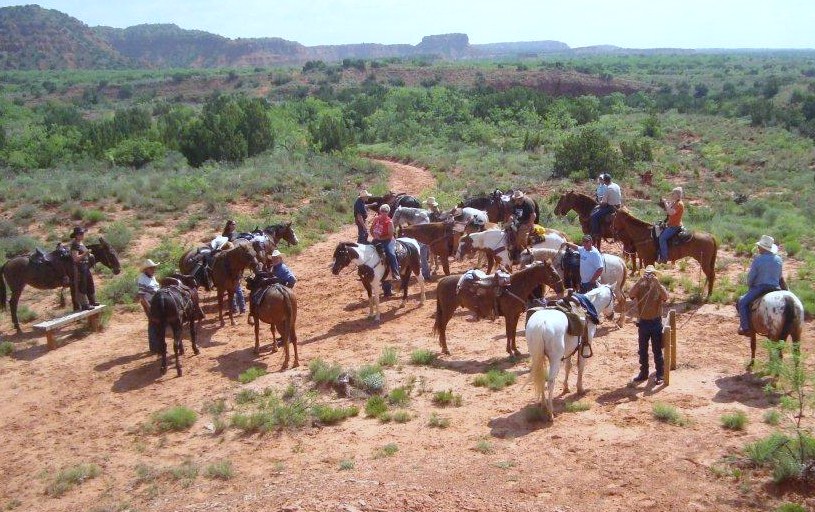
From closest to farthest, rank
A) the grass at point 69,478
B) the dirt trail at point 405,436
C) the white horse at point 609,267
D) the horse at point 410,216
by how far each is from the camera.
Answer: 1. the dirt trail at point 405,436
2. the grass at point 69,478
3. the white horse at point 609,267
4. the horse at point 410,216

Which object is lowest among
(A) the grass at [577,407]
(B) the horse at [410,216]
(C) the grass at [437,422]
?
(C) the grass at [437,422]

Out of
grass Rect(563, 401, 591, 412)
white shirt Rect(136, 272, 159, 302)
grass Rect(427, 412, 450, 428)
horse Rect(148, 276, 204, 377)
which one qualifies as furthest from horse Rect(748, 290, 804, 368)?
white shirt Rect(136, 272, 159, 302)

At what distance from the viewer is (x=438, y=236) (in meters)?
17.0

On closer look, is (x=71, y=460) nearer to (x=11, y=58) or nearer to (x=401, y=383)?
(x=401, y=383)

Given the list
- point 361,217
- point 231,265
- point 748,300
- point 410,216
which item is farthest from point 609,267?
point 231,265

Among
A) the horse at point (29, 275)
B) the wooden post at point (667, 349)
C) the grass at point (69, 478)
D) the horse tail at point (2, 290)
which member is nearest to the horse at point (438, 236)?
the wooden post at point (667, 349)

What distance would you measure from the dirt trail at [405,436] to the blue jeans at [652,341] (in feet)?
1.23

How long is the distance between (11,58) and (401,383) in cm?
14679

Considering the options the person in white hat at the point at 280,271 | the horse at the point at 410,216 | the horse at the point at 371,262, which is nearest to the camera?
the person in white hat at the point at 280,271

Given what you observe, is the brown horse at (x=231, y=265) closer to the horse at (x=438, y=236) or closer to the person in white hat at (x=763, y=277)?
the horse at (x=438, y=236)

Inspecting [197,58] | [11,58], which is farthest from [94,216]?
[197,58]

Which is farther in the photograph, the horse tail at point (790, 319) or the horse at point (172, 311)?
the horse at point (172, 311)

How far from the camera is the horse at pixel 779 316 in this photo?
1027 cm

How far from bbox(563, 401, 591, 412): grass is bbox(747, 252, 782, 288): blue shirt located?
339cm
